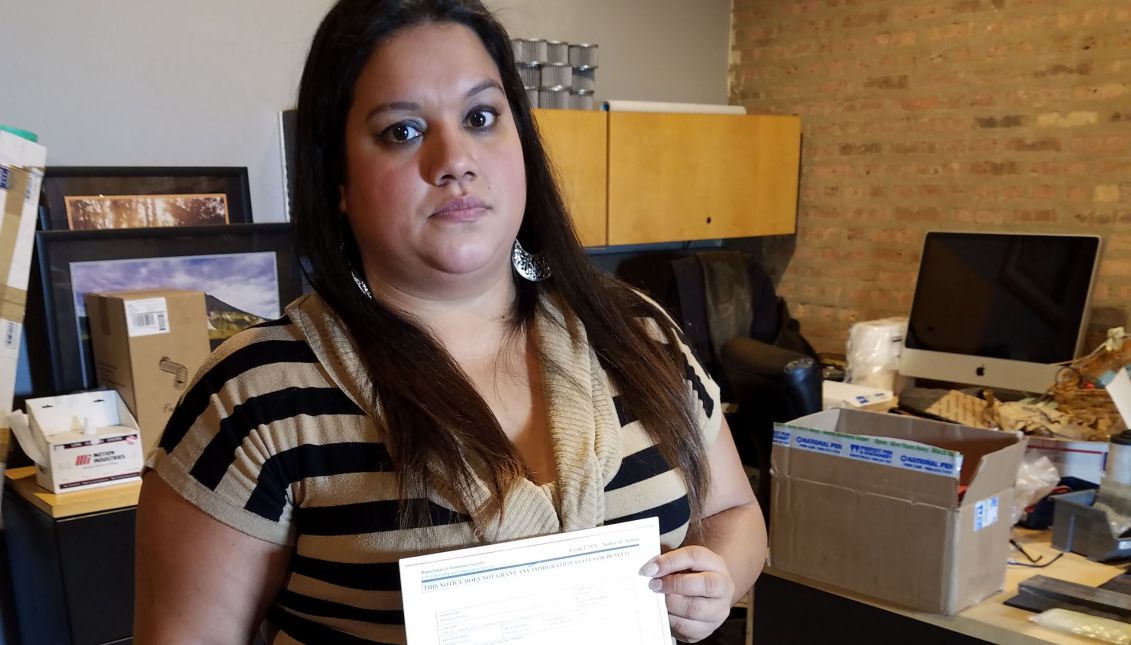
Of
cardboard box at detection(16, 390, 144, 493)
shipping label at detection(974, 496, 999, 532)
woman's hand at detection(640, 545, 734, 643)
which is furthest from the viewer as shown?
cardboard box at detection(16, 390, 144, 493)

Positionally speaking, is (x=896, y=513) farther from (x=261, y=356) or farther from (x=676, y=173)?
(x=676, y=173)

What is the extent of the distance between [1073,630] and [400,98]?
1356 mm

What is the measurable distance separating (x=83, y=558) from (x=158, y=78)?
138cm

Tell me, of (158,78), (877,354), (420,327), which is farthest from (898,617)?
(158,78)

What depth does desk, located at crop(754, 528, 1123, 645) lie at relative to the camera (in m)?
1.52

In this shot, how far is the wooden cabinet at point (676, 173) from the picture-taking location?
10.6 ft

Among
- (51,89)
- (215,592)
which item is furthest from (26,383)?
(215,592)

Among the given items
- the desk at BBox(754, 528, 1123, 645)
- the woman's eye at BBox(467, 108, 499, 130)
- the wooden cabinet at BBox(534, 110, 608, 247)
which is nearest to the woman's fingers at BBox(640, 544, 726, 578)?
the woman's eye at BBox(467, 108, 499, 130)

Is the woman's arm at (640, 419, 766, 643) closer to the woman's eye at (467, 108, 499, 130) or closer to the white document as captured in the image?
the white document

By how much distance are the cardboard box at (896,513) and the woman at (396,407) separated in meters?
0.57

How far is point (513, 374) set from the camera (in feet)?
3.63

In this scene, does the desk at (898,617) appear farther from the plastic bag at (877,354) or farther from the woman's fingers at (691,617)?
the plastic bag at (877,354)

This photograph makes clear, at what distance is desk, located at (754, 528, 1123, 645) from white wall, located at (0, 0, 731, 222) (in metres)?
1.96

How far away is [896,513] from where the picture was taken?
1569mm
